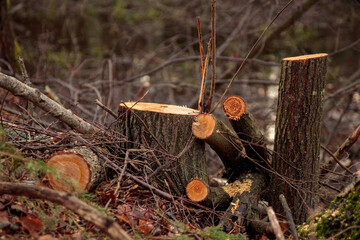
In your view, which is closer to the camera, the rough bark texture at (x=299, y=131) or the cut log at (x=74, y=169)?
the cut log at (x=74, y=169)

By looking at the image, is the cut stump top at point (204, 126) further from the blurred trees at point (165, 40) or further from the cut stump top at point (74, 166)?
the blurred trees at point (165, 40)

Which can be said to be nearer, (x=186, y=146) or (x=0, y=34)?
(x=186, y=146)

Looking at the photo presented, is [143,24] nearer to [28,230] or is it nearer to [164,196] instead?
[164,196]

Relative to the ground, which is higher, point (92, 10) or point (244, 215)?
point (92, 10)

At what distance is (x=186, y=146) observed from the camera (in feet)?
9.50

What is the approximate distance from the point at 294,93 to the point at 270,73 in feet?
19.8

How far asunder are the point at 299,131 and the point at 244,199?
74cm

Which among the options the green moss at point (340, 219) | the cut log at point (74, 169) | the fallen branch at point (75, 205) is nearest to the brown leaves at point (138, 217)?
the cut log at point (74, 169)

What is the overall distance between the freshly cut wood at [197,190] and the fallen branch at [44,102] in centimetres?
104

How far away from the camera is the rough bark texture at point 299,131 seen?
2875 mm

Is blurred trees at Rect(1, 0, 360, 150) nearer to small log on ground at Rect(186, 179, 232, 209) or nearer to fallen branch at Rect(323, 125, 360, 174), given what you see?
fallen branch at Rect(323, 125, 360, 174)

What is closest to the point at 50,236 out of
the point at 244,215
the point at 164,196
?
the point at 164,196

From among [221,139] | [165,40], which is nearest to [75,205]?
[221,139]

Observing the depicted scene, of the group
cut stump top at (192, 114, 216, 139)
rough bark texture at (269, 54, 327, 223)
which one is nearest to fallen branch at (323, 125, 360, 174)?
rough bark texture at (269, 54, 327, 223)
